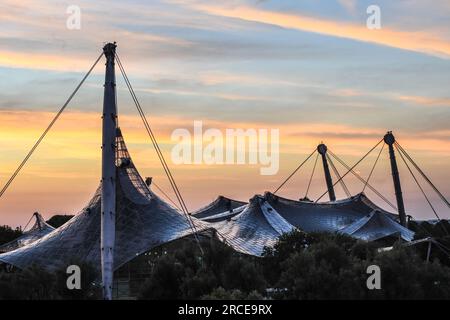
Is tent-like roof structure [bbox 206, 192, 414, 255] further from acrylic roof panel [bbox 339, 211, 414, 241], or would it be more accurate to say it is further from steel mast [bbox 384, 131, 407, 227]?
steel mast [bbox 384, 131, 407, 227]

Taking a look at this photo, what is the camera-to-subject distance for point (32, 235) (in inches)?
5079

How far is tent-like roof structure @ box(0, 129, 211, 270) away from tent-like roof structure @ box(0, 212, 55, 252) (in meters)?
26.0

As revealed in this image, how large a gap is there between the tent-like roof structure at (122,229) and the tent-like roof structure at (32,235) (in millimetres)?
26041

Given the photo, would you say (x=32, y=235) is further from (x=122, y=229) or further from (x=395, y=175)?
(x=395, y=175)

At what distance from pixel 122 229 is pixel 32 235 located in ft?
117

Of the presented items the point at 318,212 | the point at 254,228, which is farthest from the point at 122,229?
the point at 318,212

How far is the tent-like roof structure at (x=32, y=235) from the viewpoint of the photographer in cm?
12515

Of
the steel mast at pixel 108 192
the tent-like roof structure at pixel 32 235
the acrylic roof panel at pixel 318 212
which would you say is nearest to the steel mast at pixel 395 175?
the acrylic roof panel at pixel 318 212

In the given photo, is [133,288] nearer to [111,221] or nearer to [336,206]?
[111,221]

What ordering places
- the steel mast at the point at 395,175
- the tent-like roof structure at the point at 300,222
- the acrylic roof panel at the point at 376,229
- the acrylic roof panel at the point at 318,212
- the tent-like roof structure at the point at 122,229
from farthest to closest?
the acrylic roof panel at the point at 318,212 < the steel mast at the point at 395,175 < the acrylic roof panel at the point at 376,229 < the tent-like roof structure at the point at 300,222 < the tent-like roof structure at the point at 122,229

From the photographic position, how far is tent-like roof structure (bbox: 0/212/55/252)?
12515 centimetres

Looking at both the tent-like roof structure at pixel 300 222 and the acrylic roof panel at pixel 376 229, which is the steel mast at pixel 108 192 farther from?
the acrylic roof panel at pixel 376 229

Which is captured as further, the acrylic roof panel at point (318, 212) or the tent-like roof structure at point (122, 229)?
the acrylic roof panel at point (318, 212)

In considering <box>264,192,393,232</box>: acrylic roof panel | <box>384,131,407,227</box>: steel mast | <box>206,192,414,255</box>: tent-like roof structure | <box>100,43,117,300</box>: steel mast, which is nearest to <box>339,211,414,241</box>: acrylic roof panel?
<box>206,192,414,255</box>: tent-like roof structure
